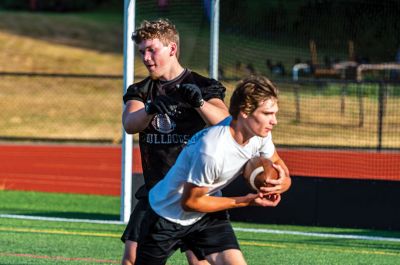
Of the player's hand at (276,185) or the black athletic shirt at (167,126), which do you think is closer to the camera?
the player's hand at (276,185)

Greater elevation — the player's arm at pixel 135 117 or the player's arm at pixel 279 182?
the player's arm at pixel 135 117

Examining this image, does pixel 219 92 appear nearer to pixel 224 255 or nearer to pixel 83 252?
pixel 224 255

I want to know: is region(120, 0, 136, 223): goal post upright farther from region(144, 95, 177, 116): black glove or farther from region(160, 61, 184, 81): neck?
region(144, 95, 177, 116): black glove

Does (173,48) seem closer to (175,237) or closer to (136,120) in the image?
(136,120)

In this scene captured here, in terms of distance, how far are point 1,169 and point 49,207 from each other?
4.18m

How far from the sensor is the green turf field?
941 cm

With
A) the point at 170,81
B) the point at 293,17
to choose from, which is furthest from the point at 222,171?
the point at 293,17

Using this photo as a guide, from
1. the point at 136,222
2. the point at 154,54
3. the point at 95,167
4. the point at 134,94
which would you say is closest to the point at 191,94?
the point at 154,54

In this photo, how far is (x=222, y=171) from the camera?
5695 millimetres

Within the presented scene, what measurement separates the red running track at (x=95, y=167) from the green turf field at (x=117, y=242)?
10.0 ft

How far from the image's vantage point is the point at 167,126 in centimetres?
664

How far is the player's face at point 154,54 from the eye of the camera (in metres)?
6.41

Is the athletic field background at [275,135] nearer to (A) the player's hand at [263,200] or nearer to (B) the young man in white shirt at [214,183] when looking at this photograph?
(B) the young man in white shirt at [214,183]

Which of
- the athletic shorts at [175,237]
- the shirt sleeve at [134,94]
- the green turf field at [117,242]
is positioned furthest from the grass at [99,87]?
the athletic shorts at [175,237]
